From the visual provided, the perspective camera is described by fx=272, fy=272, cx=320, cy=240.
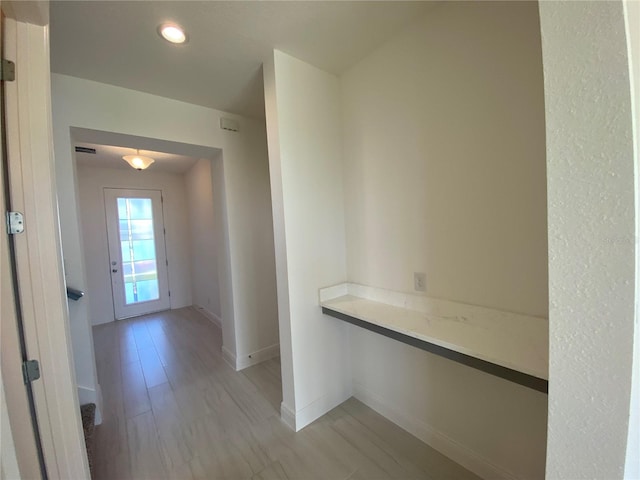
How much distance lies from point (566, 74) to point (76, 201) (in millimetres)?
2820

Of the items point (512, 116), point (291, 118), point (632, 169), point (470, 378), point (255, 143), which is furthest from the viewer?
point (255, 143)

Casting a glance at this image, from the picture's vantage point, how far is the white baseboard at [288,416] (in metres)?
1.96

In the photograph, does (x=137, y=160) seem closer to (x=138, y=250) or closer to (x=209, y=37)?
(x=138, y=250)

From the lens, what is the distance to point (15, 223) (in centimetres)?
97

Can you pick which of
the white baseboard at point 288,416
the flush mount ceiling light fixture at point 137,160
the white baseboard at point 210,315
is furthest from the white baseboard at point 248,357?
the flush mount ceiling light fixture at point 137,160

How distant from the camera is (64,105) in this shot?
193 centimetres

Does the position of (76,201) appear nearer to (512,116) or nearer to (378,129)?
(378,129)

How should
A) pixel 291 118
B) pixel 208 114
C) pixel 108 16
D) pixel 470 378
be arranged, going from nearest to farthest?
pixel 108 16 → pixel 470 378 → pixel 291 118 → pixel 208 114

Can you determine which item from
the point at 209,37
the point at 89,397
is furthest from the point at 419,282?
the point at 89,397

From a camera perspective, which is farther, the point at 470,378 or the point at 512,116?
the point at 470,378

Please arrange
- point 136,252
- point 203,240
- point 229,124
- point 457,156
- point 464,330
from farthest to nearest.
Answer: point 136,252 → point 203,240 → point 229,124 → point 457,156 → point 464,330

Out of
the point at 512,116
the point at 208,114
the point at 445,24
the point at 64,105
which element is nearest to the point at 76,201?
the point at 64,105

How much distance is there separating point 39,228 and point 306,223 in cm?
136

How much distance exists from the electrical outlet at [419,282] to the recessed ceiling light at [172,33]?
201 cm
